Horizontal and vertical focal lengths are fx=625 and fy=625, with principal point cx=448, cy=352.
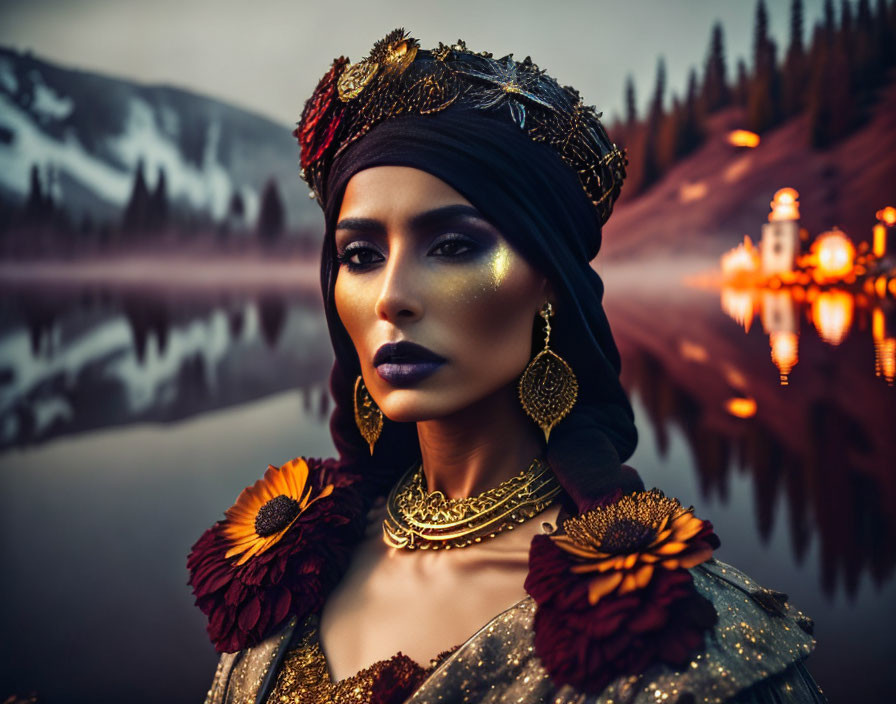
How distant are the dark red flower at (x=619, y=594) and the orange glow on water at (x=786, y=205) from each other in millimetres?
1484

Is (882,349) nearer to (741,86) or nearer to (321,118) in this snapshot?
(741,86)

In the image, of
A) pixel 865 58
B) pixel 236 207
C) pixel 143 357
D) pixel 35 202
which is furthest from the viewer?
pixel 236 207

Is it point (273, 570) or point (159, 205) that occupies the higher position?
point (159, 205)

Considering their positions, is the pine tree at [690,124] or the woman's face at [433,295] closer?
the woman's face at [433,295]

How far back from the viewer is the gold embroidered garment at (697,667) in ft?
2.93

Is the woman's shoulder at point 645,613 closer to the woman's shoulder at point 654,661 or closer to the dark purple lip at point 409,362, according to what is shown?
the woman's shoulder at point 654,661

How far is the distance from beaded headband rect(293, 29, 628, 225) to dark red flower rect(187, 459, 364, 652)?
775mm

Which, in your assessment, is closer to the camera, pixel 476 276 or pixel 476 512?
pixel 476 276

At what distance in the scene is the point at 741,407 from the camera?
196 centimetres

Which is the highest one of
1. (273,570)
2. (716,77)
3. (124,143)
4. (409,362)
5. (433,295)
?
(124,143)

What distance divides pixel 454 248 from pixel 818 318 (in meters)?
1.41

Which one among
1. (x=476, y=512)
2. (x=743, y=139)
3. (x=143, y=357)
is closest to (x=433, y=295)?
(x=476, y=512)

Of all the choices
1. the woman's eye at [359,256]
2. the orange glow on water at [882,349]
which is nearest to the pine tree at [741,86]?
the orange glow on water at [882,349]

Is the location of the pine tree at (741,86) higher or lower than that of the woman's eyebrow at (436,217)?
higher
